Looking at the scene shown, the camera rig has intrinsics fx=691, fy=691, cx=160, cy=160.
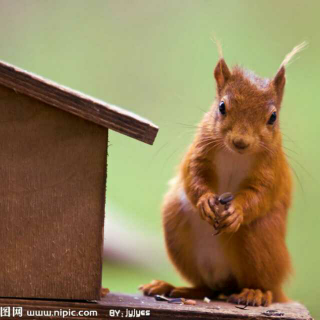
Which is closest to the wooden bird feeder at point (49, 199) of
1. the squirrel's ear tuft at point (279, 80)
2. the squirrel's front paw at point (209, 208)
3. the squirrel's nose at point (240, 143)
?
the squirrel's front paw at point (209, 208)

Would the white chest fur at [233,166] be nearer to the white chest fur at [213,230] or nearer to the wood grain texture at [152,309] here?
the white chest fur at [213,230]

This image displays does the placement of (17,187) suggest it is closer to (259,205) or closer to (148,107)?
(259,205)

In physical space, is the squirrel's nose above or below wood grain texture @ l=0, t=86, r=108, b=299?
above

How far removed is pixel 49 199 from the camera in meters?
1.76

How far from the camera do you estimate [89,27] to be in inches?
176

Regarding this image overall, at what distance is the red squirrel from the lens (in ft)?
6.81

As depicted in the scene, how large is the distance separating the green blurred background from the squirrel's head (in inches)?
73.9

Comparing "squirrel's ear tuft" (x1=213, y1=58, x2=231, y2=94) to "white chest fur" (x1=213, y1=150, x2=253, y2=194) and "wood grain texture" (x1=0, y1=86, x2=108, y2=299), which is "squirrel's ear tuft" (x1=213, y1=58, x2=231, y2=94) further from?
"wood grain texture" (x1=0, y1=86, x2=108, y2=299)

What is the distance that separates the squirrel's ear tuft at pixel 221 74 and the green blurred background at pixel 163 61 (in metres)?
1.85

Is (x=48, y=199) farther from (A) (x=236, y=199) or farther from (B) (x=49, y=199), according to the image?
(A) (x=236, y=199)

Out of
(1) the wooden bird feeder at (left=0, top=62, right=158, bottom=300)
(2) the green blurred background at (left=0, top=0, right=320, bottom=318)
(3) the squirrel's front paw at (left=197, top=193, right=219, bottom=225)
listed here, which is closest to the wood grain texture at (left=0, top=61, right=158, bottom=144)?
(1) the wooden bird feeder at (left=0, top=62, right=158, bottom=300)

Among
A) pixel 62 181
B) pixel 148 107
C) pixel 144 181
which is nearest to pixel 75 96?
pixel 62 181

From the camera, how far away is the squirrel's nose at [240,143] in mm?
2014

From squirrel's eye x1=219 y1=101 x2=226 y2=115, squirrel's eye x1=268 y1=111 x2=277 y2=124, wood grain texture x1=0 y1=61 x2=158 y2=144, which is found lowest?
wood grain texture x1=0 y1=61 x2=158 y2=144
